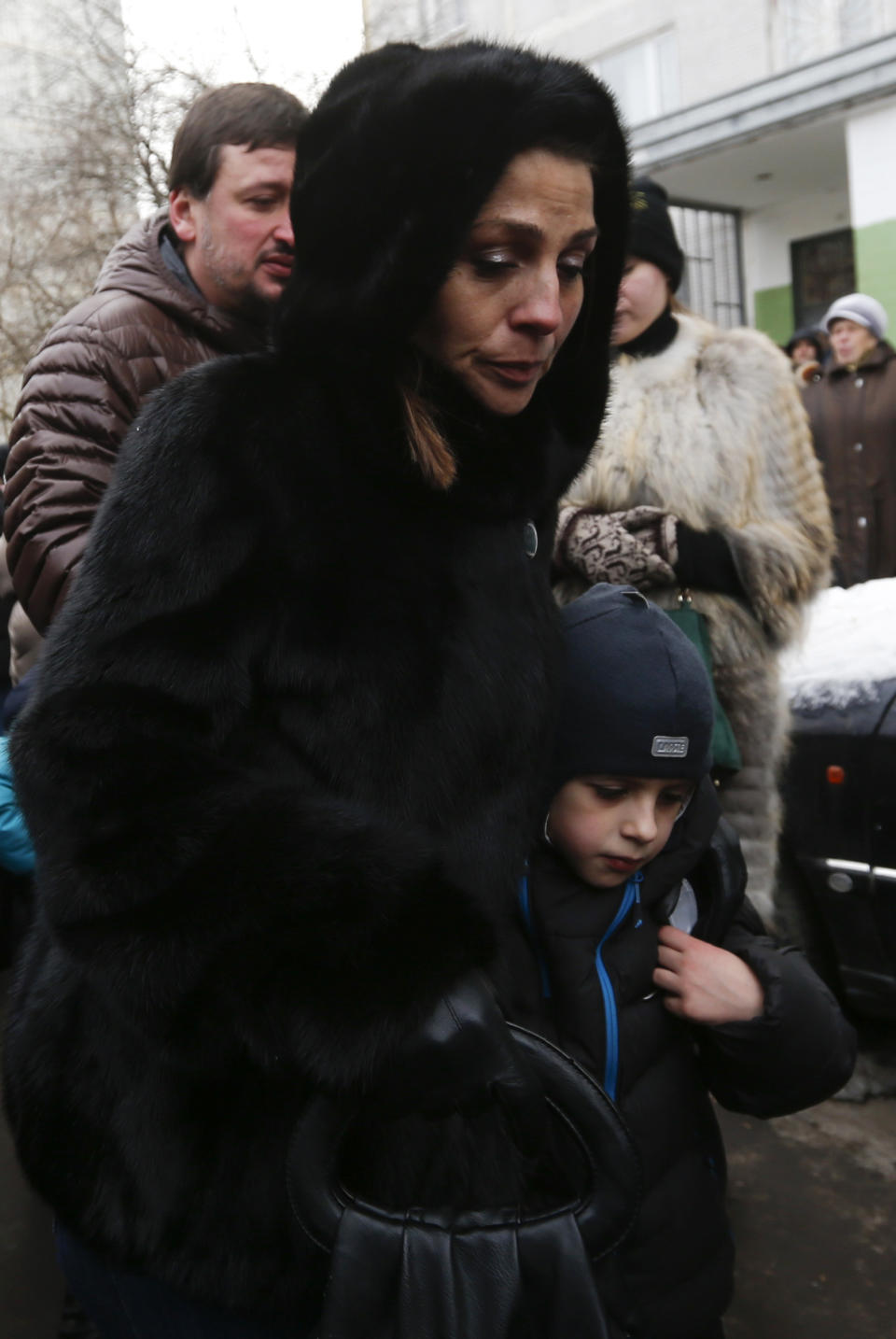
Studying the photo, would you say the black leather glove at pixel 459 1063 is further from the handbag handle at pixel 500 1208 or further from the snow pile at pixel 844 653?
the snow pile at pixel 844 653

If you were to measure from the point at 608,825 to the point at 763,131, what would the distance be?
12.1 meters

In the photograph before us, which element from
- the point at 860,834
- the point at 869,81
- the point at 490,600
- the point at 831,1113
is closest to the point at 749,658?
the point at 860,834

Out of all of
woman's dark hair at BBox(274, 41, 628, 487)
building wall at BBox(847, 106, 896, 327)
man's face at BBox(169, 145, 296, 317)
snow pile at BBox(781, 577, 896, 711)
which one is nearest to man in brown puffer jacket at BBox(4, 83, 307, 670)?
man's face at BBox(169, 145, 296, 317)

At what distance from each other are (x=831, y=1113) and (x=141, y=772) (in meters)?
2.86

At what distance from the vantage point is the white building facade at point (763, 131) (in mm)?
11492

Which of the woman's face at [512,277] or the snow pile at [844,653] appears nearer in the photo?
the woman's face at [512,277]

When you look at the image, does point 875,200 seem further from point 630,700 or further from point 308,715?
point 308,715

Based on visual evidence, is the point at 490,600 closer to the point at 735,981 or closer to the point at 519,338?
the point at 519,338

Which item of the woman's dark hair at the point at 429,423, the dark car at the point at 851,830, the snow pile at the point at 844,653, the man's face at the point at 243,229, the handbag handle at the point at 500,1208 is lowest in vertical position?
the dark car at the point at 851,830

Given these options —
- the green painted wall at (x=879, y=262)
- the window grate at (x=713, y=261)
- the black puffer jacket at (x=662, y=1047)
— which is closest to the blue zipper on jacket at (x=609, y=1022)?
the black puffer jacket at (x=662, y=1047)

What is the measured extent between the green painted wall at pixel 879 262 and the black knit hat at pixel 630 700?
411 inches

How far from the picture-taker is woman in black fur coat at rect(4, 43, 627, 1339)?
4.14 ft

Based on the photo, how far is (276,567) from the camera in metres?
1.36

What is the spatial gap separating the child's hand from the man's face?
1393 millimetres
